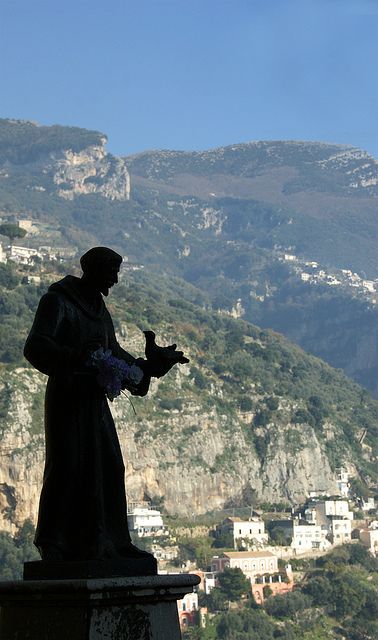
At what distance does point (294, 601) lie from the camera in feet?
327

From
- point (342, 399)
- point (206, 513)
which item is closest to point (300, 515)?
point (206, 513)

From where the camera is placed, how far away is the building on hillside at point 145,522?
4193 inches

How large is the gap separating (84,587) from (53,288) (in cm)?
129

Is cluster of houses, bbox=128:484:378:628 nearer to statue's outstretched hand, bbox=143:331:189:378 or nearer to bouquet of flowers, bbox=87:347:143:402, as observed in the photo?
statue's outstretched hand, bbox=143:331:189:378

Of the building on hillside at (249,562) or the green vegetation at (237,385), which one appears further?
the green vegetation at (237,385)

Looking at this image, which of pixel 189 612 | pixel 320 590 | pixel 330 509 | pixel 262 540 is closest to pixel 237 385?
pixel 330 509

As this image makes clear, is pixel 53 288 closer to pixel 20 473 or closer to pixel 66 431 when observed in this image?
pixel 66 431

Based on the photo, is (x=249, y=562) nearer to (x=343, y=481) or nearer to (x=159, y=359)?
(x=343, y=481)

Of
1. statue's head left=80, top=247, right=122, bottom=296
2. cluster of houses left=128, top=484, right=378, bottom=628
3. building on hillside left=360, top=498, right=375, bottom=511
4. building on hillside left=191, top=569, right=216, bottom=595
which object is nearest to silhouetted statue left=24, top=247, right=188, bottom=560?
statue's head left=80, top=247, right=122, bottom=296

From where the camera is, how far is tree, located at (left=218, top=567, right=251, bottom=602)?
10131cm

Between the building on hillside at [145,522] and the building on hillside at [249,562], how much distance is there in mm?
4310

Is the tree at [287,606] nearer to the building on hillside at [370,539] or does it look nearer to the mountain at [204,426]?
the mountain at [204,426]

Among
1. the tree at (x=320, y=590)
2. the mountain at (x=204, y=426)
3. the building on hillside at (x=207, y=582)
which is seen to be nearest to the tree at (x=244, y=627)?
the building on hillside at (x=207, y=582)

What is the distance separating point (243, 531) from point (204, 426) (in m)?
16.3
